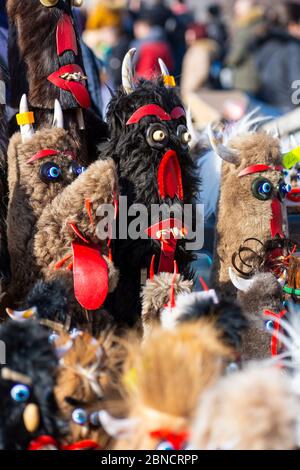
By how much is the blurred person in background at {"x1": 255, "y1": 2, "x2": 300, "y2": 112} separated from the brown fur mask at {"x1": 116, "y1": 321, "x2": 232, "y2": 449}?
11.9 ft

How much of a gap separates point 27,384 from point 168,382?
0.26 meters

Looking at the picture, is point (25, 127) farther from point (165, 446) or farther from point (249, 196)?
point (165, 446)

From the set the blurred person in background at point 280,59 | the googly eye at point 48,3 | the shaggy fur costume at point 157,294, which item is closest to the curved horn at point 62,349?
the shaggy fur costume at point 157,294

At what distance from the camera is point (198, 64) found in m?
5.40

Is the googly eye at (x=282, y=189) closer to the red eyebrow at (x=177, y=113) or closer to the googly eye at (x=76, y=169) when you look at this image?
the red eyebrow at (x=177, y=113)

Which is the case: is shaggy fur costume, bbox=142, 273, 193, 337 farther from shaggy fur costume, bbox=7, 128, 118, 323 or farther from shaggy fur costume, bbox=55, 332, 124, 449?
shaggy fur costume, bbox=55, 332, 124, 449

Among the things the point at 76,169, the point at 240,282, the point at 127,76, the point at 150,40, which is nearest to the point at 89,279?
the point at 76,169

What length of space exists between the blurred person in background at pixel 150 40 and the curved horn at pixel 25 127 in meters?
2.49

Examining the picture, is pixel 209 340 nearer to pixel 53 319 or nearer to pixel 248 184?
pixel 53 319

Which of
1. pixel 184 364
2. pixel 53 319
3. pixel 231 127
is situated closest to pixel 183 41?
pixel 231 127

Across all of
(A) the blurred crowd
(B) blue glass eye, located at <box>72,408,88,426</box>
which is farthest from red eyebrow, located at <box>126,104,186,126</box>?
(A) the blurred crowd

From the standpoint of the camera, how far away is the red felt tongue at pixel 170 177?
5.90 feet

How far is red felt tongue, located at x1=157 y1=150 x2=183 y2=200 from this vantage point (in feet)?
5.90

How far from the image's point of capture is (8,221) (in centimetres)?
178
